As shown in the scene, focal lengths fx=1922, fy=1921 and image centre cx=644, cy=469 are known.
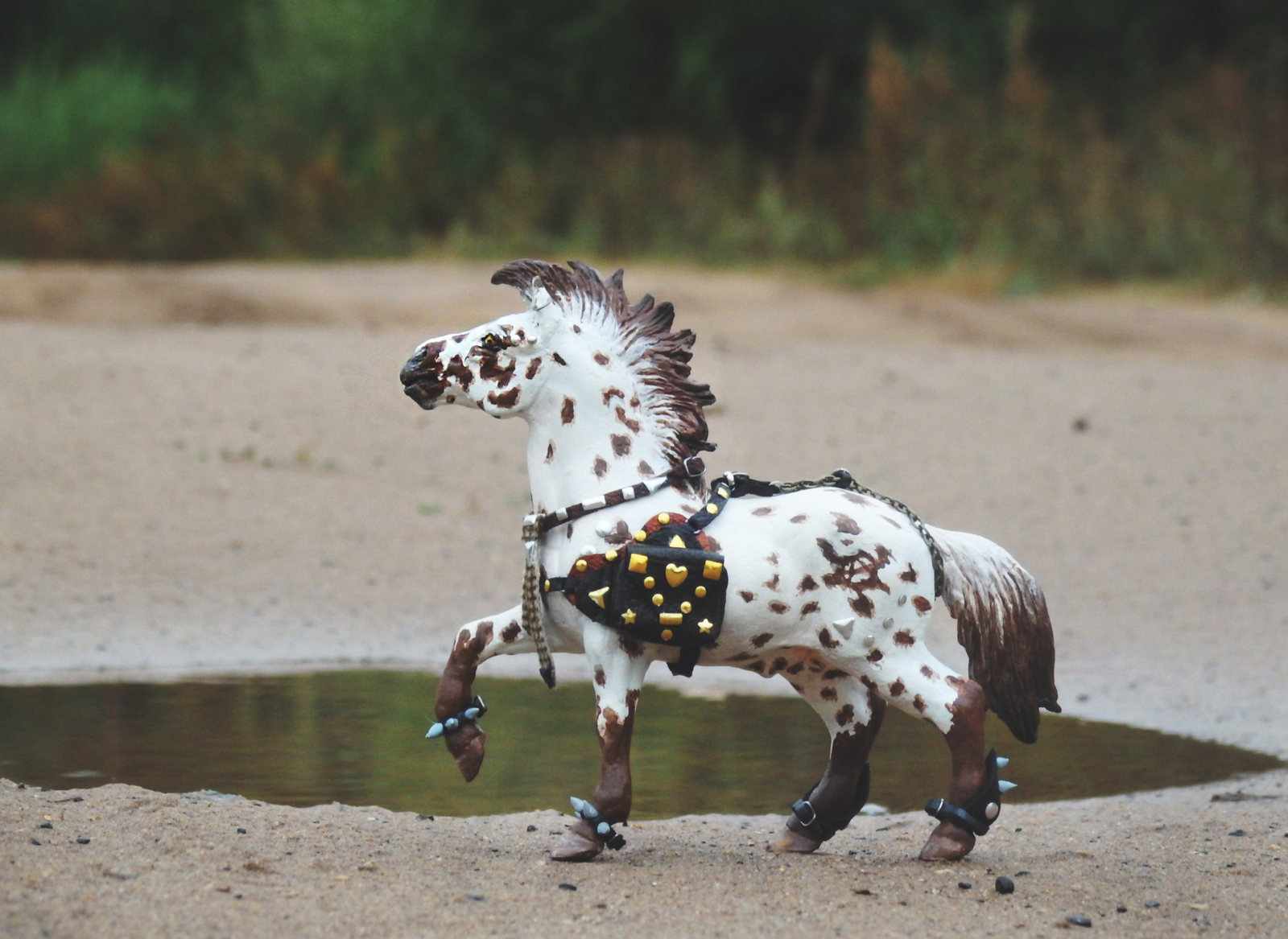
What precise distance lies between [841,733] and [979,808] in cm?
38

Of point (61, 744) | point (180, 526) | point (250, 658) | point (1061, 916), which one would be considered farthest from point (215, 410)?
point (1061, 916)

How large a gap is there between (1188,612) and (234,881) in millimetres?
4891

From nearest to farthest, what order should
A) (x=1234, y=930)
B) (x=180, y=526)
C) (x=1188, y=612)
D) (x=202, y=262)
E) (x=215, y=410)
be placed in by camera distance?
(x=1234, y=930) → (x=1188, y=612) → (x=180, y=526) → (x=215, y=410) → (x=202, y=262)

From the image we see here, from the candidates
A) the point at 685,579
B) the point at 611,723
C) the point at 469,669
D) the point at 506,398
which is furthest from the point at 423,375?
the point at 611,723

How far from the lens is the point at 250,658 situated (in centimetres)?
712

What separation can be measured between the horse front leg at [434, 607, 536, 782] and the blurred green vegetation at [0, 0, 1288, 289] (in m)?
10.9

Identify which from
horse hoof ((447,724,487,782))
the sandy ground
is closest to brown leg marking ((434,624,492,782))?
horse hoof ((447,724,487,782))

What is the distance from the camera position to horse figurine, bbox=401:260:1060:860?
4.25 m

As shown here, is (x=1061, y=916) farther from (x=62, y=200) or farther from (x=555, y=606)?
(x=62, y=200)

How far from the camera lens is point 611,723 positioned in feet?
14.1

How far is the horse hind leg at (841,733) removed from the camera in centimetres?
454

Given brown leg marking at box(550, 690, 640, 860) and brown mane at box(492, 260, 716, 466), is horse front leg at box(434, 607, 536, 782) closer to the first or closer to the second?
brown leg marking at box(550, 690, 640, 860)

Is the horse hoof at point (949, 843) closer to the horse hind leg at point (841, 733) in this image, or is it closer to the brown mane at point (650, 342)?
the horse hind leg at point (841, 733)

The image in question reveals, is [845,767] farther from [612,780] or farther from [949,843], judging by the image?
[612,780]
